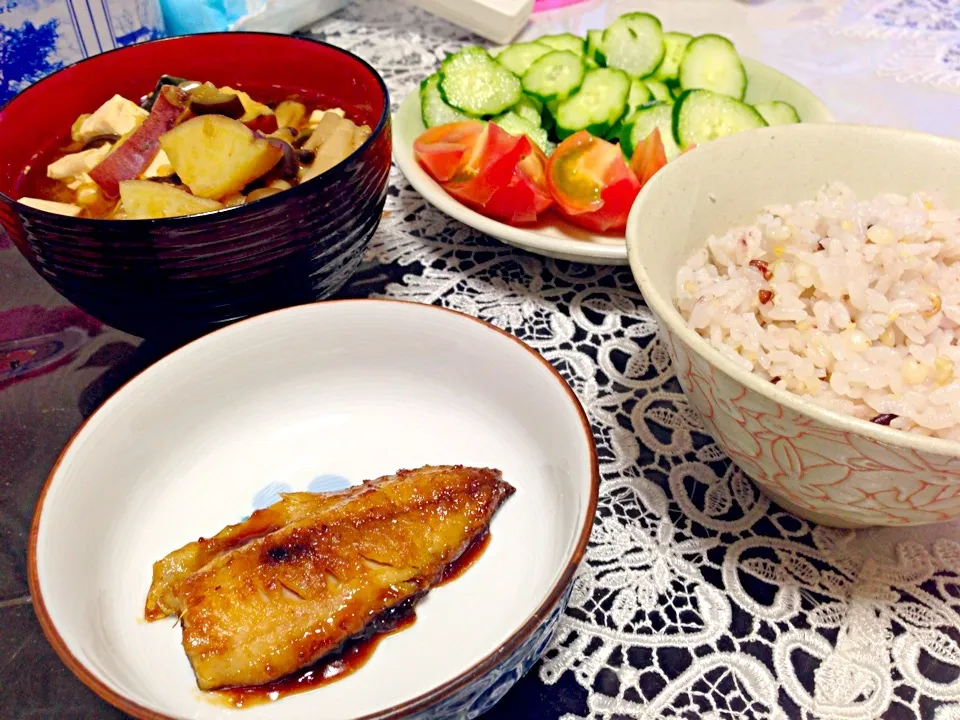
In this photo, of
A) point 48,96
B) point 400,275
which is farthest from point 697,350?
point 48,96

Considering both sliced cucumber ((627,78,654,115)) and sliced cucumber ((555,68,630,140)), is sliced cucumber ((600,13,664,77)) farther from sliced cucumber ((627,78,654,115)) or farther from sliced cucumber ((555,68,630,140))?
sliced cucumber ((555,68,630,140))

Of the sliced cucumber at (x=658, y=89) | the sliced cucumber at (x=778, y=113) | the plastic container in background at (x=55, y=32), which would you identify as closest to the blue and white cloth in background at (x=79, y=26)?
the plastic container in background at (x=55, y=32)

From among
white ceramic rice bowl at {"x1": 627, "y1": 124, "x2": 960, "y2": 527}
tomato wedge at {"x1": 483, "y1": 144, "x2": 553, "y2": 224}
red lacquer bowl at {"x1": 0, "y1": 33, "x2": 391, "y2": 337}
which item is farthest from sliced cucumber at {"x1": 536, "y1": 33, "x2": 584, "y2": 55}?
white ceramic rice bowl at {"x1": 627, "y1": 124, "x2": 960, "y2": 527}

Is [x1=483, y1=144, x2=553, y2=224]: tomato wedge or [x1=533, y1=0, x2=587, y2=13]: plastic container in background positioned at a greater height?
[x1=533, y1=0, x2=587, y2=13]: plastic container in background

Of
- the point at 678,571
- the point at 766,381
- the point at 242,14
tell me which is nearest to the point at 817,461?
the point at 766,381

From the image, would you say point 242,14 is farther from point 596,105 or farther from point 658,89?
point 658,89

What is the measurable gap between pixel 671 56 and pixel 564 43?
33 cm

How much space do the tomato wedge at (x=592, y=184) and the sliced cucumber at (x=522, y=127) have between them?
27 centimetres

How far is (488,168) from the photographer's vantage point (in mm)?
1572

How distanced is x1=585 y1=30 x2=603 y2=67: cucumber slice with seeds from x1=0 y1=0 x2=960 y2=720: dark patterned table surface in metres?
0.84

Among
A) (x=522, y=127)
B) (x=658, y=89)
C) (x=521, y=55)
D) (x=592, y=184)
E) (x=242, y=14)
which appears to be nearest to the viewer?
(x=592, y=184)

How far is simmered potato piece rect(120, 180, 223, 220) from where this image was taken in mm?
1162

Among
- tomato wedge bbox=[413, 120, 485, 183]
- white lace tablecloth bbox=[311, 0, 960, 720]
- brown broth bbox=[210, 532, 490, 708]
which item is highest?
tomato wedge bbox=[413, 120, 485, 183]

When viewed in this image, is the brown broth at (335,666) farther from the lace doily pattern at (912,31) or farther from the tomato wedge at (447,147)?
the lace doily pattern at (912,31)
